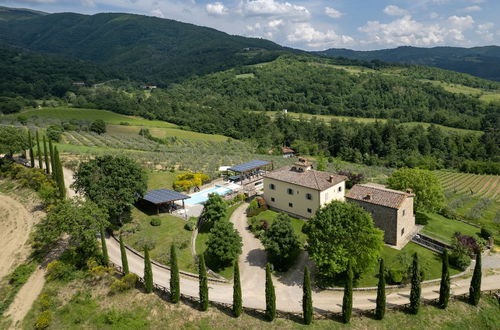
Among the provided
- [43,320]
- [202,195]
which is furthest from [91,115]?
[43,320]

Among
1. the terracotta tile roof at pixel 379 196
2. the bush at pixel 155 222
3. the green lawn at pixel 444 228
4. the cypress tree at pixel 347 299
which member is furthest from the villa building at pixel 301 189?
the cypress tree at pixel 347 299

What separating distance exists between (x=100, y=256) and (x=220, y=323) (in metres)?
16.0

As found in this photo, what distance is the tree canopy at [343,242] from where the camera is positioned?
107ft

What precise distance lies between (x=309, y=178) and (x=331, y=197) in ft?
12.6

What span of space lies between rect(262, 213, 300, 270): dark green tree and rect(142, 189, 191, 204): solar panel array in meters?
15.8

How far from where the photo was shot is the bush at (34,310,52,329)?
29969mm

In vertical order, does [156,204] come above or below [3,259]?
above

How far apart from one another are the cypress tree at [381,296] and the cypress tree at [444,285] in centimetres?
568

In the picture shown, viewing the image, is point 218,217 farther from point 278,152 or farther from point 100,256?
point 278,152

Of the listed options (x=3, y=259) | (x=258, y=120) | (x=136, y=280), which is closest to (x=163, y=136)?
(x=258, y=120)

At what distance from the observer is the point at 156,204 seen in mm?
47594

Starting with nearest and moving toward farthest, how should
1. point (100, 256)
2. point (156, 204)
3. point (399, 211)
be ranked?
1. point (100, 256)
2. point (399, 211)
3. point (156, 204)

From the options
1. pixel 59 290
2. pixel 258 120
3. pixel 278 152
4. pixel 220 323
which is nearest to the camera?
pixel 220 323

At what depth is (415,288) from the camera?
29406 mm
